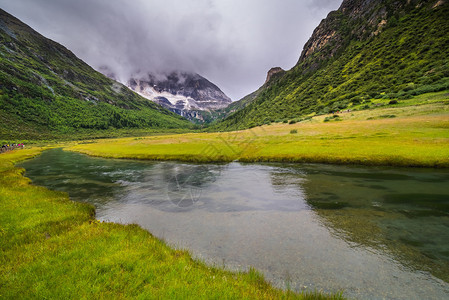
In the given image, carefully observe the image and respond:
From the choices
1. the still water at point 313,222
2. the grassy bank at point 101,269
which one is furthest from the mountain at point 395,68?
the grassy bank at point 101,269

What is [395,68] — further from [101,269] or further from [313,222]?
[101,269]

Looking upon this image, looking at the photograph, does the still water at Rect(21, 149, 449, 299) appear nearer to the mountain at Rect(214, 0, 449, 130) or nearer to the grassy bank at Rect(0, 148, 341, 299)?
the grassy bank at Rect(0, 148, 341, 299)

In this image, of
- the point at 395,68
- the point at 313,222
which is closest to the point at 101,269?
the point at 313,222

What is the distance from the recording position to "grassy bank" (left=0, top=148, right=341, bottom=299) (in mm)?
5848

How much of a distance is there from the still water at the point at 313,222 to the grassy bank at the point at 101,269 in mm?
2325

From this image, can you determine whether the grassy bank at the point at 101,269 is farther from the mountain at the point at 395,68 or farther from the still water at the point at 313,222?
the mountain at the point at 395,68

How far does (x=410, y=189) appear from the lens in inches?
738

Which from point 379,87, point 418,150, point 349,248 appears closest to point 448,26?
point 379,87

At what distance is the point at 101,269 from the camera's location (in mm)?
6988

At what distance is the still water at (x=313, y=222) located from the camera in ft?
28.1

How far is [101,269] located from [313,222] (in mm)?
13195

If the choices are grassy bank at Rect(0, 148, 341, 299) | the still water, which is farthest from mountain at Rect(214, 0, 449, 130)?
grassy bank at Rect(0, 148, 341, 299)

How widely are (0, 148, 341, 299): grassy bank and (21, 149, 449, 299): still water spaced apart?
2.33m

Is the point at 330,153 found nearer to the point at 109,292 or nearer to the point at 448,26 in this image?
the point at 109,292
